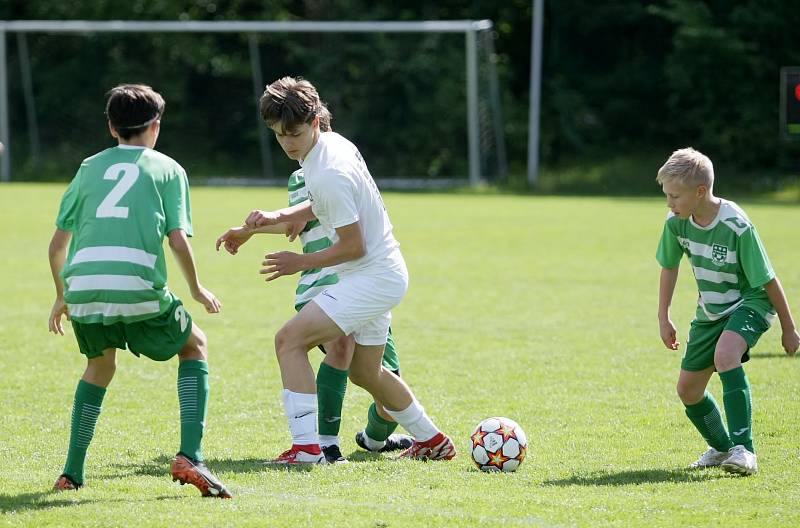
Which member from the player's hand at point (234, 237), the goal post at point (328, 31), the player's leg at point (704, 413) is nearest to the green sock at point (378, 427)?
the player's hand at point (234, 237)

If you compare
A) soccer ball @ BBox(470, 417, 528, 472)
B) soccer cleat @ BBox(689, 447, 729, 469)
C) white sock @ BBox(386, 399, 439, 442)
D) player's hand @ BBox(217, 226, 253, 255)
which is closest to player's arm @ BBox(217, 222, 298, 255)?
player's hand @ BBox(217, 226, 253, 255)

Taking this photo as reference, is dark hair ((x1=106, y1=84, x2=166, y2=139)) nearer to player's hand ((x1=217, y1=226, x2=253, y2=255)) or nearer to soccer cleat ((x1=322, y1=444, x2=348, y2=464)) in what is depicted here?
player's hand ((x1=217, y1=226, x2=253, y2=255))

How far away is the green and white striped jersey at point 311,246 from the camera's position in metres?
5.67

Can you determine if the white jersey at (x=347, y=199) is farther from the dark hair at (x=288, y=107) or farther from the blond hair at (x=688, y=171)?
the blond hair at (x=688, y=171)

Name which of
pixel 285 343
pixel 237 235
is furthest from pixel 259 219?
pixel 285 343

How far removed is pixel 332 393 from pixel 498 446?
90 cm

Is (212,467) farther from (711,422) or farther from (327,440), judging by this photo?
(711,422)

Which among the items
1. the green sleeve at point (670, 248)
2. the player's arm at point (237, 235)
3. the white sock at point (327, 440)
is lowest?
the white sock at point (327, 440)

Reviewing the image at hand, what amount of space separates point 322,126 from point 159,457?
176 centimetres

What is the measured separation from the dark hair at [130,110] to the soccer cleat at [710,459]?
113 inches

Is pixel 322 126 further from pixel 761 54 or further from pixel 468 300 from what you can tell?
pixel 761 54

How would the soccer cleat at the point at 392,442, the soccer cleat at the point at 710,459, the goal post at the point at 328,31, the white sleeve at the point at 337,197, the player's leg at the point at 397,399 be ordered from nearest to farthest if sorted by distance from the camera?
1. the white sleeve at the point at 337,197
2. the soccer cleat at the point at 710,459
3. the player's leg at the point at 397,399
4. the soccer cleat at the point at 392,442
5. the goal post at the point at 328,31

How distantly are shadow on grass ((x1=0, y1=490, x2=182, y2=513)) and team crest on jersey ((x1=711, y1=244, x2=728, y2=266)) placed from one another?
2.57 metres

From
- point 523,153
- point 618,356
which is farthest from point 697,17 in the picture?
point 618,356
